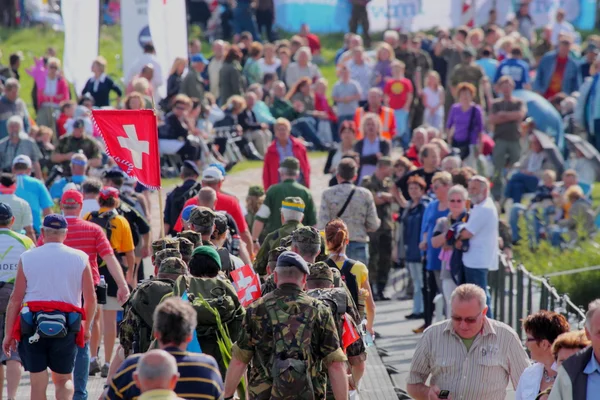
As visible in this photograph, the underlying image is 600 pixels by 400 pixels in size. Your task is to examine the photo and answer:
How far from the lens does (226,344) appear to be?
28.3ft

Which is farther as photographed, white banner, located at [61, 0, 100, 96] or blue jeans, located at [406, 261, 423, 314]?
white banner, located at [61, 0, 100, 96]

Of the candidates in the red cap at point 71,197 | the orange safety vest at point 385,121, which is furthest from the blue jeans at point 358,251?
the orange safety vest at point 385,121

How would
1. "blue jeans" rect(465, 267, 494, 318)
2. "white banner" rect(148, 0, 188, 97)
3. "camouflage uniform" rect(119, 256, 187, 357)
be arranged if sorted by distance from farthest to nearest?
"white banner" rect(148, 0, 188, 97) → "blue jeans" rect(465, 267, 494, 318) → "camouflage uniform" rect(119, 256, 187, 357)

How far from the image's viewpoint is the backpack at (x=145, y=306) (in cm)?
881

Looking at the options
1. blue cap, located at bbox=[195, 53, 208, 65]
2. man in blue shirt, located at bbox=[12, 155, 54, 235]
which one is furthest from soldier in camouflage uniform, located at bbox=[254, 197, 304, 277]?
blue cap, located at bbox=[195, 53, 208, 65]

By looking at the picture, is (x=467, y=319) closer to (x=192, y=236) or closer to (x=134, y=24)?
(x=192, y=236)

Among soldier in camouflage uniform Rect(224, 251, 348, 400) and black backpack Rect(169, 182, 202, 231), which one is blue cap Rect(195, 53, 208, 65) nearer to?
black backpack Rect(169, 182, 202, 231)

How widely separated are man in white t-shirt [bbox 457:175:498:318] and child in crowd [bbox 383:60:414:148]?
33.2 feet

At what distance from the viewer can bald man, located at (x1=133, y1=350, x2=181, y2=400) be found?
605 centimetres

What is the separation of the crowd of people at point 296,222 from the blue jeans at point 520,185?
0.12 ft

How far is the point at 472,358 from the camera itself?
8.18 m

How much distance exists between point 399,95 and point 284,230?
487 inches

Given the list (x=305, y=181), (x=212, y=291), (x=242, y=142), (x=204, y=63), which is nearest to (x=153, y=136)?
(x=212, y=291)

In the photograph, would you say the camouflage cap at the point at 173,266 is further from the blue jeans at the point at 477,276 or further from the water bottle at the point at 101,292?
the blue jeans at the point at 477,276
